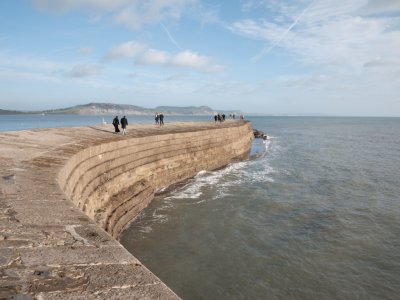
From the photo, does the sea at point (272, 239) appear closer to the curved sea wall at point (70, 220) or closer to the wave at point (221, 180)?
the wave at point (221, 180)

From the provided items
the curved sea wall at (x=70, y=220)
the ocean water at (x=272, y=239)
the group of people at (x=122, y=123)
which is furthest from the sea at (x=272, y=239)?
the group of people at (x=122, y=123)

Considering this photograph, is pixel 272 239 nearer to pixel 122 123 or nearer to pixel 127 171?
pixel 127 171

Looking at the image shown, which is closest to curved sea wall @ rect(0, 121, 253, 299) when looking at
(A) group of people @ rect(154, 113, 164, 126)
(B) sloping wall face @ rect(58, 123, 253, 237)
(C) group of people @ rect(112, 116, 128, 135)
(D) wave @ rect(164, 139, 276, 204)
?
(B) sloping wall face @ rect(58, 123, 253, 237)

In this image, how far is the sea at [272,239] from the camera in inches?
354

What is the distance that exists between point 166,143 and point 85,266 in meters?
17.8

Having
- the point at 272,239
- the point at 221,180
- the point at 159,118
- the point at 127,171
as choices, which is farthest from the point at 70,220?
the point at 159,118

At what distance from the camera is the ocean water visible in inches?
354

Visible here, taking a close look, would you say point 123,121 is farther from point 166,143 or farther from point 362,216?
point 362,216

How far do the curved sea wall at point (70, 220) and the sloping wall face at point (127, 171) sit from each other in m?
0.05

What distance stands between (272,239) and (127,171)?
775 cm

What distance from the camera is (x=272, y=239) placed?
11984 millimetres

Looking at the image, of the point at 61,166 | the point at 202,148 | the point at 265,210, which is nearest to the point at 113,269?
the point at 61,166

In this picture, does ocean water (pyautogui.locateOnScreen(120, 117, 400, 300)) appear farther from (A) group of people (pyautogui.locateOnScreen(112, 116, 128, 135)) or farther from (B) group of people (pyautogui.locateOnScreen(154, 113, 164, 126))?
(B) group of people (pyautogui.locateOnScreen(154, 113, 164, 126))

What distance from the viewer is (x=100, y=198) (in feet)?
40.6
